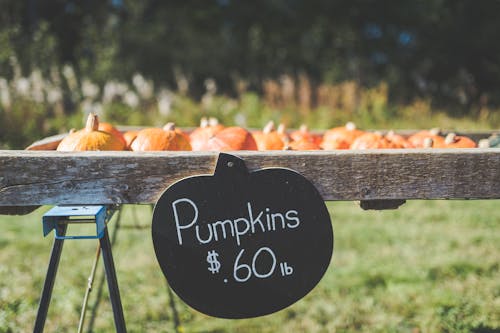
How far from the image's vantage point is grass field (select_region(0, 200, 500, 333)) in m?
2.58

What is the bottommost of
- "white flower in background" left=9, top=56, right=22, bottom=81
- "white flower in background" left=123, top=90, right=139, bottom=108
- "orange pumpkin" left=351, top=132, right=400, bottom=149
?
"white flower in background" left=123, top=90, right=139, bottom=108

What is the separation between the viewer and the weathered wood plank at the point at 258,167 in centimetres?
137

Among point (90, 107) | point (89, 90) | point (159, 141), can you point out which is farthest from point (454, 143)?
point (89, 90)

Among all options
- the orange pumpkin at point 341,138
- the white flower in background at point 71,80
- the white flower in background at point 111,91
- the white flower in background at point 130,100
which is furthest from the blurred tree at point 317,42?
the orange pumpkin at point 341,138

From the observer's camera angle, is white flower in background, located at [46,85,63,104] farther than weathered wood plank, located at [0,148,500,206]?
Yes

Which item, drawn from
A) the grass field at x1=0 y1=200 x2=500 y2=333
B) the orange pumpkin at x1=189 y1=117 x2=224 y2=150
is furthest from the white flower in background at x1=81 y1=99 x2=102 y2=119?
the orange pumpkin at x1=189 y1=117 x2=224 y2=150

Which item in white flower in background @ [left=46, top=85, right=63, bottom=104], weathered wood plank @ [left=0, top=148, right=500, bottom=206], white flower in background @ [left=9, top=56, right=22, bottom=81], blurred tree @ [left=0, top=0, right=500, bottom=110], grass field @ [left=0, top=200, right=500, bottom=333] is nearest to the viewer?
weathered wood plank @ [left=0, top=148, right=500, bottom=206]

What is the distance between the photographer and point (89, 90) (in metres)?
6.74

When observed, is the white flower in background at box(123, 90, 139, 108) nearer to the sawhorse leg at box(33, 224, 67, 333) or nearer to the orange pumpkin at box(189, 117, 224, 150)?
the orange pumpkin at box(189, 117, 224, 150)

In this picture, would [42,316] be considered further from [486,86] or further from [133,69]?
[486,86]

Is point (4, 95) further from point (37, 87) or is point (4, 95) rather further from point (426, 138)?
point (426, 138)

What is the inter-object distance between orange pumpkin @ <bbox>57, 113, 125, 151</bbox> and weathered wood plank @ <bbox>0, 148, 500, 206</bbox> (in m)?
0.28

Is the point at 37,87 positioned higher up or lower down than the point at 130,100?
higher up

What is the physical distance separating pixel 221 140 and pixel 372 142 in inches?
23.0
